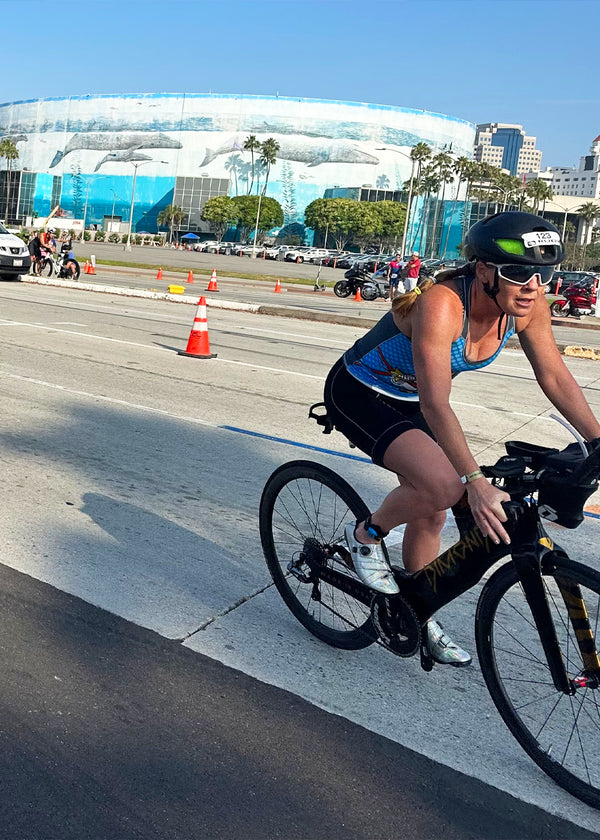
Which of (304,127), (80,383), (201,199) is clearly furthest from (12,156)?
(80,383)

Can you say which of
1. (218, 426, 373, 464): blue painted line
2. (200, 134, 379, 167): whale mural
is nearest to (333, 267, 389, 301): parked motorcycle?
(218, 426, 373, 464): blue painted line

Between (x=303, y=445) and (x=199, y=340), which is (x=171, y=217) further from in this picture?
(x=303, y=445)

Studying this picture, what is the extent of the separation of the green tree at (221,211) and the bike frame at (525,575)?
450 feet

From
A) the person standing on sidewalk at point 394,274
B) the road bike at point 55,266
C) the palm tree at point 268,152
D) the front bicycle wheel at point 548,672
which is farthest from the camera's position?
the palm tree at point 268,152

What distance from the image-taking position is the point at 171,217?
145m

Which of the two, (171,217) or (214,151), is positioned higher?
(214,151)

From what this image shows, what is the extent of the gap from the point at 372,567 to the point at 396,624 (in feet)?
0.78

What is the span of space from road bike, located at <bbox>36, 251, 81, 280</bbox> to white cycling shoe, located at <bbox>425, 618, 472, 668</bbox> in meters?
26.0

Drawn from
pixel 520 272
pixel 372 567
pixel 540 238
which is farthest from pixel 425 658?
pixel 540 238

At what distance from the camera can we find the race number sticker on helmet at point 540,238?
2926 millimetres

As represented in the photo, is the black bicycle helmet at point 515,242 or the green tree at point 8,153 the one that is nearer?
the black bicycle helmet at point 515,242

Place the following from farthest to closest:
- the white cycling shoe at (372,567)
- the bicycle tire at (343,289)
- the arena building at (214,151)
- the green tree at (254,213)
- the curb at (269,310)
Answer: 1. the arena building at (214,151)
2. the green tree at (254,213)
3. the bicycle tire at (343,289)
4. the curb at (269,310)
5. the white cycling shoe at (372,567)

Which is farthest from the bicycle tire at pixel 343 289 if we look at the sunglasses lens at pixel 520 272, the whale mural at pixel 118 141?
the whale mural at pixel 118 141

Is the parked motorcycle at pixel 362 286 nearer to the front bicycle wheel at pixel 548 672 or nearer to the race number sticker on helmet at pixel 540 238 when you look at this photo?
the race number sticker on helmet at pixel 540 238
